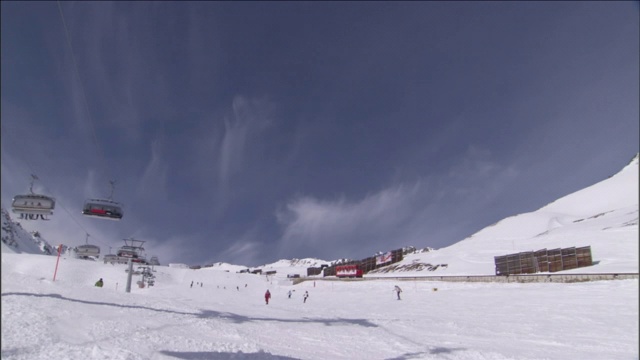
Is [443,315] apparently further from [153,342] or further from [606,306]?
[153,342]

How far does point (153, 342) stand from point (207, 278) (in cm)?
9664

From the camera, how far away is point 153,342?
30.9ft

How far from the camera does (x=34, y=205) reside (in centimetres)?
1717

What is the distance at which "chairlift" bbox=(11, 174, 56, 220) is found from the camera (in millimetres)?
16484

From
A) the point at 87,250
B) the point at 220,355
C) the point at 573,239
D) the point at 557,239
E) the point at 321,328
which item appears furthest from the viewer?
the point at 557,239

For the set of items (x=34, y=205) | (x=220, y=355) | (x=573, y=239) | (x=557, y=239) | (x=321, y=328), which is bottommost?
(x=321, y=328)

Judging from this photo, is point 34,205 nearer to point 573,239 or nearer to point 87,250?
point 87,250

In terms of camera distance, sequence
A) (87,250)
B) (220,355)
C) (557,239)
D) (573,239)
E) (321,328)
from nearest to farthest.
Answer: (220,355) → (321,328) → (87,250) → (573,239) → (557,239)

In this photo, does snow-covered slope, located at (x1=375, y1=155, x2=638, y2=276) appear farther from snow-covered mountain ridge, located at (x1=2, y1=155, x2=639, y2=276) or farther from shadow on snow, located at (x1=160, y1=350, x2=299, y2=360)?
shadow on snow, located at (x1=160, y1=350, x2=299, y2=360)

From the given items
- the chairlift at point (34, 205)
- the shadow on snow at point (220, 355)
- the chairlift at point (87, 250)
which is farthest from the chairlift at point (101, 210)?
the chairlift at point (87, 250)

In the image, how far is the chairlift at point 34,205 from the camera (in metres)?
16.5

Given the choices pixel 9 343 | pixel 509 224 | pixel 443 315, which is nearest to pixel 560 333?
pixel 443 315

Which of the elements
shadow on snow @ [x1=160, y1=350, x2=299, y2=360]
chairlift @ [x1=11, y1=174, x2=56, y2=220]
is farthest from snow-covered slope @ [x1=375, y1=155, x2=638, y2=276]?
chairlift @ [x1=11, y1=174, x2=56, y2=220]

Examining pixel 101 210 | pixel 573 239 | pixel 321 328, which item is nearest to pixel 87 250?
pixel 101 210
